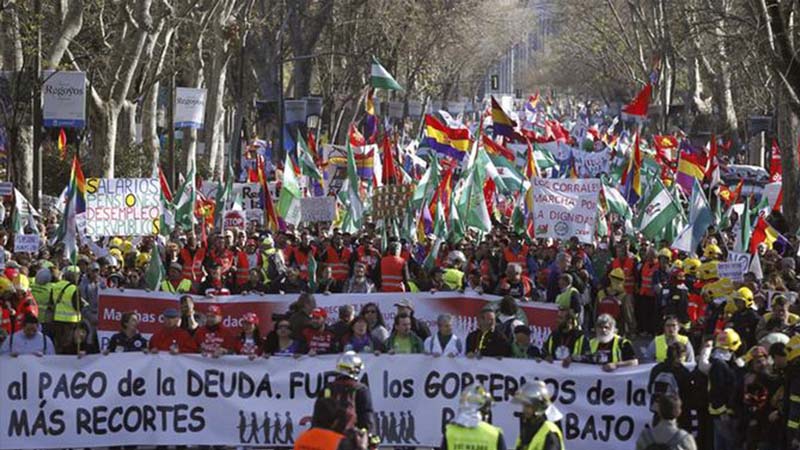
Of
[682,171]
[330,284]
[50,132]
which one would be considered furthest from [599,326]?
[50,132]

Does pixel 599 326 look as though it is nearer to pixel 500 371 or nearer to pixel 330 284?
pixel 500 371

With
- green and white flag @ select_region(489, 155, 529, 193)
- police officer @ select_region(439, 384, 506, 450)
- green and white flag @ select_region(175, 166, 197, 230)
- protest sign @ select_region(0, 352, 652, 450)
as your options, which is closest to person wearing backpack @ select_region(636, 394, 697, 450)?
police officer @ select_region(439, 384, 506, 450)

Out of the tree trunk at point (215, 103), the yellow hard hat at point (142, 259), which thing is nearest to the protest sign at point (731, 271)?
the yellow hard hat at point (142, 259)

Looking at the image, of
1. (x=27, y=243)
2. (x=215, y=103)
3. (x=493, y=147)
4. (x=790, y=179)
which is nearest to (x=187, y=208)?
(x=27, y=243)

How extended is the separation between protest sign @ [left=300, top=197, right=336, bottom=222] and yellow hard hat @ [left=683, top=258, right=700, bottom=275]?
21.2 feet

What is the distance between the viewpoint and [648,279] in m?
22.4

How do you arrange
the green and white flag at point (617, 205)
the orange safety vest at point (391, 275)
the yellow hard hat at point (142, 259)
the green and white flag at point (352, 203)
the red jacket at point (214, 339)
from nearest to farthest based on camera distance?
the red jacket at point (214, 339) → the orange safety vest at point (391, 275) → the yellow hard hat at point (142, 259) → the green and white flag at point (352, 203) → the green and white flag at point (617, 205)

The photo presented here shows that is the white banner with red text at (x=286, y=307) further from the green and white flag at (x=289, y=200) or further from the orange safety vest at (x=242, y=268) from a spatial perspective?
the green and white flag at (x=289, y=200)

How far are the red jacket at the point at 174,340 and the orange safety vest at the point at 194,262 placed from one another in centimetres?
628

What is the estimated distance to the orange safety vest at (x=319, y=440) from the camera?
9469 mm

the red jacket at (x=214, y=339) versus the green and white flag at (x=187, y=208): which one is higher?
the green and white flag at (x=187, y=208)

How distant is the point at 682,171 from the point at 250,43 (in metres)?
20.0

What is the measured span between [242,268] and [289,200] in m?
4.82

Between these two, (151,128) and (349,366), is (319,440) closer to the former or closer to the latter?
(349,366)
